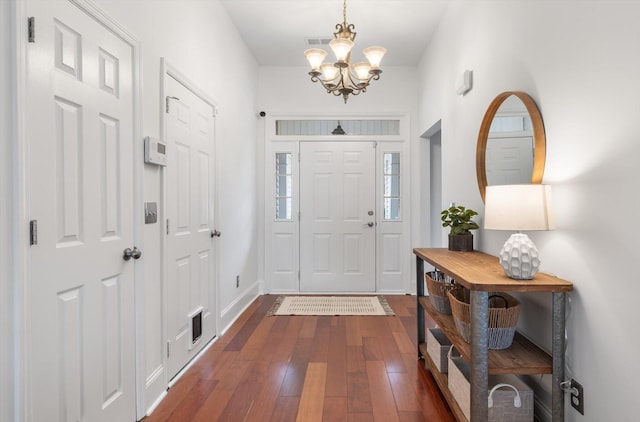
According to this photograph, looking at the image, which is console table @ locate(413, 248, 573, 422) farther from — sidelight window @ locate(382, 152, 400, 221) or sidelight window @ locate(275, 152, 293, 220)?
sidelight window @ locate(275, 152, 293, 220)

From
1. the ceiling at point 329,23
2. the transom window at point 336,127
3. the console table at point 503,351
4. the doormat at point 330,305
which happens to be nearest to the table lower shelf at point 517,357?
the console table at point 503,351

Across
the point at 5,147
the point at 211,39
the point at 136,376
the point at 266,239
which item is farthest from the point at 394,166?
the point at 5,147

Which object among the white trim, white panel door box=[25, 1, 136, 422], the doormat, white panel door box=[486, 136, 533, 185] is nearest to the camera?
the white trim

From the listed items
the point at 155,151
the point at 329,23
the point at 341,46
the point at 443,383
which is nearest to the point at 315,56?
the point at 341,46

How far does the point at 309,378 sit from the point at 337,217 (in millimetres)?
2674

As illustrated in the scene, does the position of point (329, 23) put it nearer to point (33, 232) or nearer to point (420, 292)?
point (420, 292)

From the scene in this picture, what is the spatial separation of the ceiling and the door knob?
8.05ft

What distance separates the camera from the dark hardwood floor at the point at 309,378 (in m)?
2.06

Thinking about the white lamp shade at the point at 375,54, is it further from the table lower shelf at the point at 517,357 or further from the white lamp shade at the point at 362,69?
the table lower shelf at the point at 517,357

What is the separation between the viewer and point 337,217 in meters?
4.93

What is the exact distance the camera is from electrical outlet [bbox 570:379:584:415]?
5.07ft

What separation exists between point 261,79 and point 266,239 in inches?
81.8

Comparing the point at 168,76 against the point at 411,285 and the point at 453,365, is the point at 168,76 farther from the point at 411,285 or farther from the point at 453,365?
the point at 411,285

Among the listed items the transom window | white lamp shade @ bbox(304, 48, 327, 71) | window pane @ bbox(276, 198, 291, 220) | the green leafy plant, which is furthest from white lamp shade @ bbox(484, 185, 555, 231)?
window pane @ bbox(276, 198, 291, 220)
